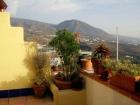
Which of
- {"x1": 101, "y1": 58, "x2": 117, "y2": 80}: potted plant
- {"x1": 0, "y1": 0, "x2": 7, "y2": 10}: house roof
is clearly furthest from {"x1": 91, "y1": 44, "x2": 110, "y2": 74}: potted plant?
{"x1": 0, "y1": 0, "x2": 7, "y2": 10}: house roof

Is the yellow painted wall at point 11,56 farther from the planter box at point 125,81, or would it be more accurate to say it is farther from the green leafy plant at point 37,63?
the planter box at point 125,81

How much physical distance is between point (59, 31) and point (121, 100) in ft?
7.89

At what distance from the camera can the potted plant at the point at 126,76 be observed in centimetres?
391

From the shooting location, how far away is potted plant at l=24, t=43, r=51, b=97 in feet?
21.4

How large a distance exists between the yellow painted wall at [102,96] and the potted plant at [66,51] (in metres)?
0.46

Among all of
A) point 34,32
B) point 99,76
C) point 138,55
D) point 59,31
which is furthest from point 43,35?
point 138,55

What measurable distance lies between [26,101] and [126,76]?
9.57 ft

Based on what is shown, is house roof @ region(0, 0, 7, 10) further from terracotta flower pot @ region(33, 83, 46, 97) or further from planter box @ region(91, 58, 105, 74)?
planter box @ region(91, 58, 105, 74)

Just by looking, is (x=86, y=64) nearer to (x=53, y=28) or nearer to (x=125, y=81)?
(x=53, y=28)

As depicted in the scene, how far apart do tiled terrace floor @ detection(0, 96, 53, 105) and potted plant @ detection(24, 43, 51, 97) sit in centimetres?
19

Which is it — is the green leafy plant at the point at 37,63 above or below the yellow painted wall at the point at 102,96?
above

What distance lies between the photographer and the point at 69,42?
5.98 meters

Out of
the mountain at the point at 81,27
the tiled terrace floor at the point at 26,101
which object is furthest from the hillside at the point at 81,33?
the tiled terrace floor at the point at 26,101

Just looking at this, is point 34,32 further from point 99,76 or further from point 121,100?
point 121,100
